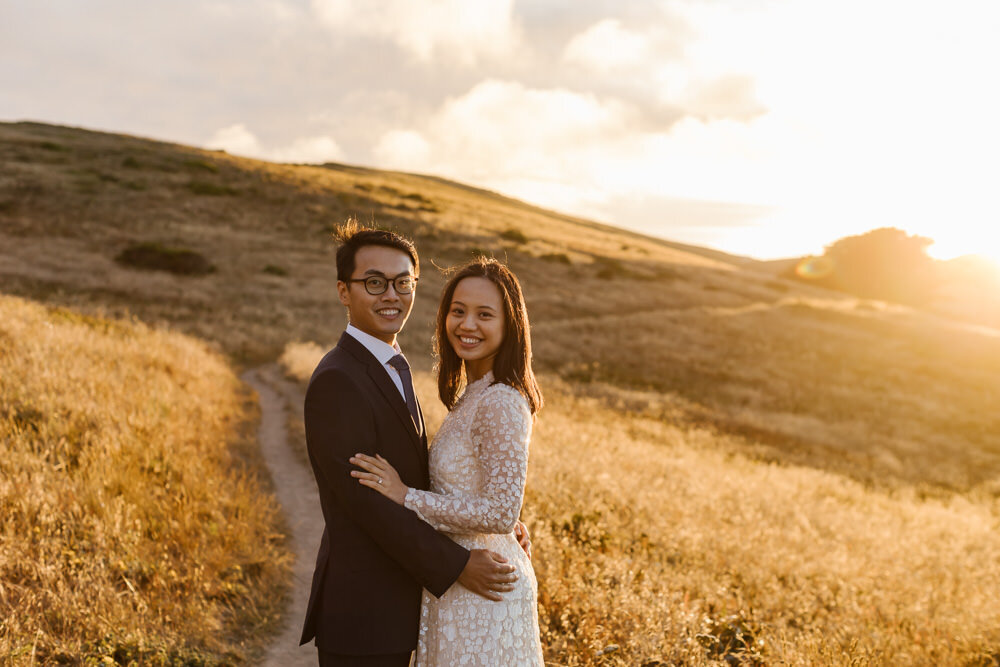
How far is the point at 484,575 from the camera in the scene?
2.49 m

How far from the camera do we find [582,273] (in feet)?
154

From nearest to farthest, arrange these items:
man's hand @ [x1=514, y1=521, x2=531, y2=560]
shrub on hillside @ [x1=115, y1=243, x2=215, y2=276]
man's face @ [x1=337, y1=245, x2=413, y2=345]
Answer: man's face @ [x1=337, y1=245, x2=413, y2=345] < man's hand @ [x1=514, y1=521, x2=531, y2=560] < shrub on hillside @ [x1=115, y1=243, x2=215, y2=276]

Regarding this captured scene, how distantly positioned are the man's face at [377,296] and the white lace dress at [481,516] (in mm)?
560

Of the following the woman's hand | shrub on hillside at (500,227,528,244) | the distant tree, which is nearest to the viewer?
the woman's hand

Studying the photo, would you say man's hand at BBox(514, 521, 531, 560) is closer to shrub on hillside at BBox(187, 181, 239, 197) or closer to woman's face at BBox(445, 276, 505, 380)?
woman's face at BBox(445, 276, 505, 380)

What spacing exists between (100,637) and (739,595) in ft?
18.1

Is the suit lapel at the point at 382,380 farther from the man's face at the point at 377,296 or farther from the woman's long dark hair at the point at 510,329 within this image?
the woman's long dark hair at the point at 510,329

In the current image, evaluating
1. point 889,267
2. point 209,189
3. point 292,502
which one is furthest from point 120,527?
point 889,267

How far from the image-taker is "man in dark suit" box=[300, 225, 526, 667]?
2.39 meters

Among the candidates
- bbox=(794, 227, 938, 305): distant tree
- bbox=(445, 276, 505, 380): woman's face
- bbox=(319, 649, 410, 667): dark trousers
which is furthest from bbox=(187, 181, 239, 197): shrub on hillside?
bbox=(794, 227, 938, 305): distant tree

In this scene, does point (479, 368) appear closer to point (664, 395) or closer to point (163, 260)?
point (664, 395)

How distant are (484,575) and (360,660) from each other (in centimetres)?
68

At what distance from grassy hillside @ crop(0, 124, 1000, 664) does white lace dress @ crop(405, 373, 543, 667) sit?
1.84 meters

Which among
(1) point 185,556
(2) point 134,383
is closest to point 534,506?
(1) point 185,556
